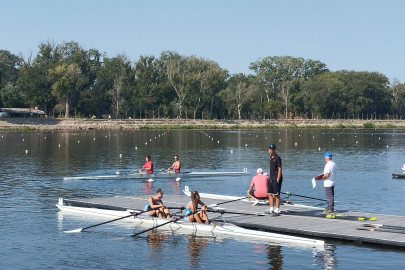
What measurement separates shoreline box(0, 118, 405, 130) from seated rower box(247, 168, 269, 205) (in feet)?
336

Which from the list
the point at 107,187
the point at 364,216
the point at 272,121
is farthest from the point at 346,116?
the point at 364,216

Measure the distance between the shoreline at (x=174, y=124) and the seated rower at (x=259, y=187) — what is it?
102370 mm

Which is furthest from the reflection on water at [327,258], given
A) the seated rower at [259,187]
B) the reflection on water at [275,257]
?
the seated rower at [259,187]

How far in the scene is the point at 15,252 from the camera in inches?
791

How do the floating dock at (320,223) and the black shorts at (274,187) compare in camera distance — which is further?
the black shorts at (274,187)

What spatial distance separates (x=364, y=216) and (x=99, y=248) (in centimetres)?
1000

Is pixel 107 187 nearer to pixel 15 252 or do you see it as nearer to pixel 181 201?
pixel 181 201

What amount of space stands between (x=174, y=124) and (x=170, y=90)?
13.2m

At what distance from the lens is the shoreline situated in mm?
124256

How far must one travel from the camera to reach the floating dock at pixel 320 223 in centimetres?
2006

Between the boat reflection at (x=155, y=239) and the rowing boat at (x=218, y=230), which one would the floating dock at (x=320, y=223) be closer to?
the rowing boat at (x=218, y=230)

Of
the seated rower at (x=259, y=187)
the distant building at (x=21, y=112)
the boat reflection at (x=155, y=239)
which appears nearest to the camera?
the boat reflection at (x=155, y=239)

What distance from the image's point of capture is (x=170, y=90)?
481ft

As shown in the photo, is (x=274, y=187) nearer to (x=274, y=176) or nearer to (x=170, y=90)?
(x=274, y=176)
